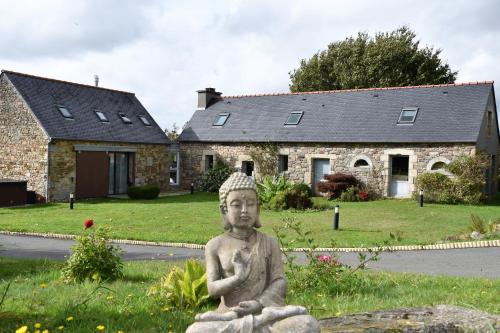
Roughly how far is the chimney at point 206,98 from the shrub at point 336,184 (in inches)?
421

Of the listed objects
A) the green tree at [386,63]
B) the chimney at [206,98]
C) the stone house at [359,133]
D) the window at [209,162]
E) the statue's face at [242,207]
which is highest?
the green tree at [386,63]

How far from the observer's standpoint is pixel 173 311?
21.0 feet

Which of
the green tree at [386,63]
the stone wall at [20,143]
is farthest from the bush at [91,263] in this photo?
the green tree at [386,63]

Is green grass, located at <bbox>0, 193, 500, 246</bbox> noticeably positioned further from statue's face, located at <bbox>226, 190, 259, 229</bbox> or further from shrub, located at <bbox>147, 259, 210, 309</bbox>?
statue's face, located at <bbox>226, 190, 259, 229</bbox>

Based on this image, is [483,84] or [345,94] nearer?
[483,84]

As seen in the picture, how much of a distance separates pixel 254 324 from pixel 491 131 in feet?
84.3

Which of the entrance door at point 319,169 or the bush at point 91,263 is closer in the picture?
the bush at point 91,263

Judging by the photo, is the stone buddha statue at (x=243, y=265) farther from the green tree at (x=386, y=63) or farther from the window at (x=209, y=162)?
the green tree at (x=386, y=63)

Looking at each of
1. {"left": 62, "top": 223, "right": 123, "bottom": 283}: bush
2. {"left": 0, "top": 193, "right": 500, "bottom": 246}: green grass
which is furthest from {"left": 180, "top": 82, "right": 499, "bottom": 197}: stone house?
{"left": 62, "top": 223, "right": 123, "bottom": 283}: bush

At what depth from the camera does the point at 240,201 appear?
4238mm

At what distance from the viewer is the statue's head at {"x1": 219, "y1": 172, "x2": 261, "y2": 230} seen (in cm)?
423

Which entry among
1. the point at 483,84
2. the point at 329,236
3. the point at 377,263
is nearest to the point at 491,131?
the point at 483,84

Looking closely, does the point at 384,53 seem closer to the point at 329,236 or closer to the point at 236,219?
the point at 329,236

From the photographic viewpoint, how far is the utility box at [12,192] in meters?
21.6
